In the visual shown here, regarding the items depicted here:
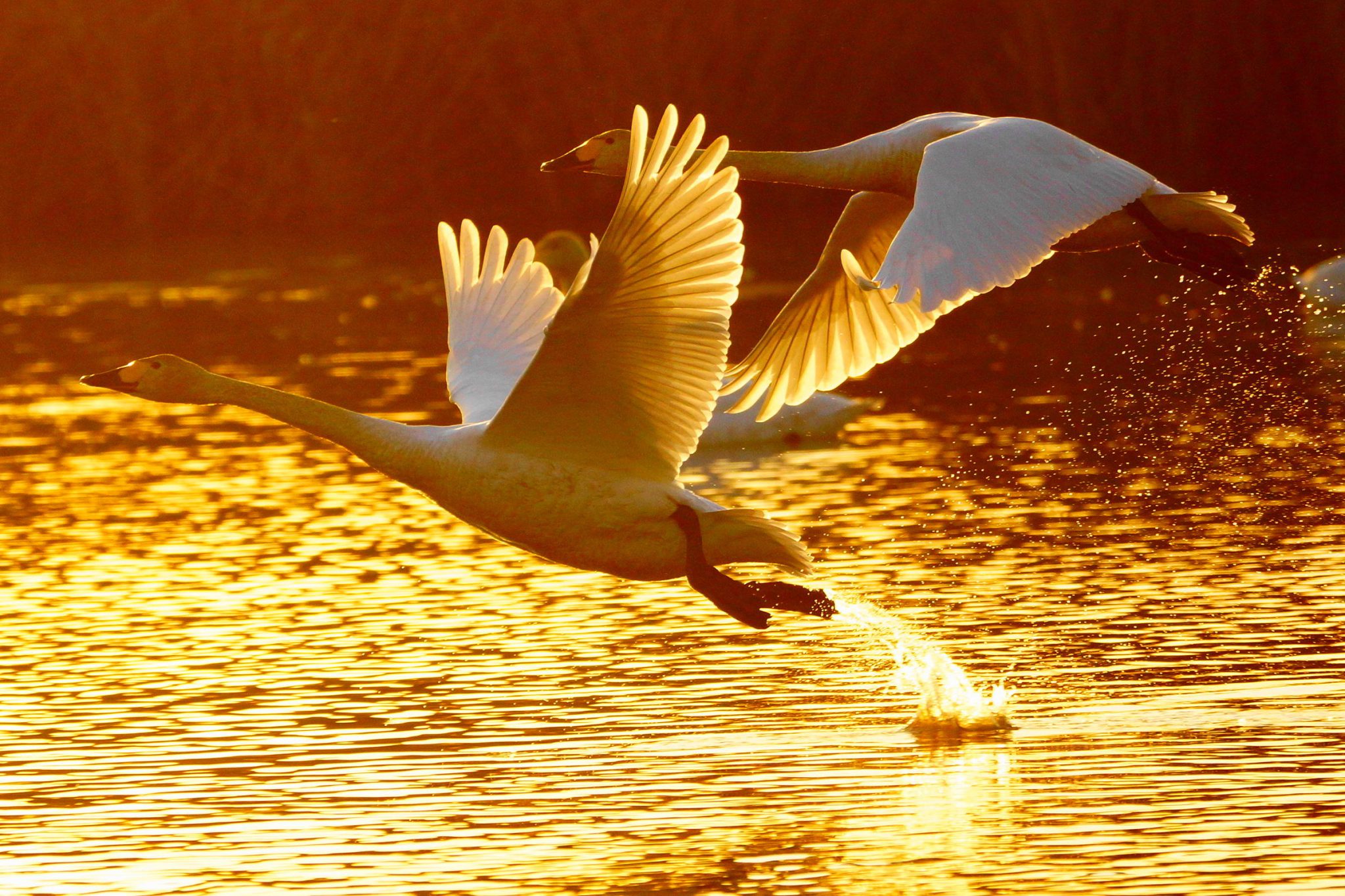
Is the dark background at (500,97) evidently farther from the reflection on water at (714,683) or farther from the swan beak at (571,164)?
the swan beak at (571,164)

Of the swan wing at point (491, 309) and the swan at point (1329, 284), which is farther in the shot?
the swan at point (1329, 284)

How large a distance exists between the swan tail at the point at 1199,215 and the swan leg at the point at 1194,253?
0.08ft

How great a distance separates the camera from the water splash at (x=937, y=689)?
9.66m

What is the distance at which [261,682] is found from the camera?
11.0 m

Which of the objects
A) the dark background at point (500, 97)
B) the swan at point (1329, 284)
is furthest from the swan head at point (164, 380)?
the dark background at point (500, 97)

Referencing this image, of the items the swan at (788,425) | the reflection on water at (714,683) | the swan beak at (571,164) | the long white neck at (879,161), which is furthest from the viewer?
the swan at (788,425)


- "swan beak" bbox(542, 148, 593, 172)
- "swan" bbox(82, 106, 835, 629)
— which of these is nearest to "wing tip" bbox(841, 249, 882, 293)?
"swan" bbox(82, 106, 835, 629)

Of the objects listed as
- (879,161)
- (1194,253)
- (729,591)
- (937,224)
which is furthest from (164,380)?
(1194,253)

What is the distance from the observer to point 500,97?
43.2m

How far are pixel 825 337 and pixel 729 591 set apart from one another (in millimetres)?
1760

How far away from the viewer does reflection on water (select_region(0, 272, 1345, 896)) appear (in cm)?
811

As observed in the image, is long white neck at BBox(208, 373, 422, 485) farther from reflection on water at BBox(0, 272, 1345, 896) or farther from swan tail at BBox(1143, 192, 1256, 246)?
swan tail at BBox(1143, 192, 1256, 246)

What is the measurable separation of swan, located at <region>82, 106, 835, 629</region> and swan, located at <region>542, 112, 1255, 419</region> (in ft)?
1.70

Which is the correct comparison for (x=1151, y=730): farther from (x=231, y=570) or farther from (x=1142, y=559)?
(x=231, y=570)
